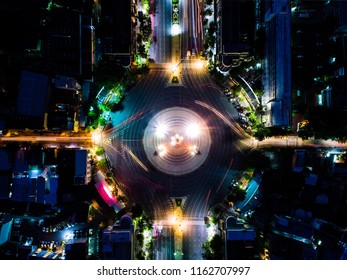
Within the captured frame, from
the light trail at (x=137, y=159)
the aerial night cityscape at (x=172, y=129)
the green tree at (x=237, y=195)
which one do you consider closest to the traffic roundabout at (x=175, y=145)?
the aerial night cityscape at (x=172, y=129)

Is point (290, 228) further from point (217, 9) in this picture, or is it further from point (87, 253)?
point (217, 9)

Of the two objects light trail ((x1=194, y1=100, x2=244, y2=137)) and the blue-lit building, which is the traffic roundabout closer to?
light trail ((x1=194, y1=100, x2=244, y2=137))

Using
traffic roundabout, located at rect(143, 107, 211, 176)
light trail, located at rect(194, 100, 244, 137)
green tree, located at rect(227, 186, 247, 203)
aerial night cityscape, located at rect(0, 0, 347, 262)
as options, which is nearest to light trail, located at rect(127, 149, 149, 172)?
aerial night cityscape, located at rect(0, 0, 347, 262)

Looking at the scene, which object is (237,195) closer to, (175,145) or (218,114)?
→ (175,145)

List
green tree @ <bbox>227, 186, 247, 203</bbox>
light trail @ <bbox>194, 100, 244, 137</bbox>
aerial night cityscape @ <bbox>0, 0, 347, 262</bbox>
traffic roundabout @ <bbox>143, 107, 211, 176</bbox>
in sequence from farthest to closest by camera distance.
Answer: light trail @ <bbox>194, 100, 244, 137</bbox> < traffic roundabout @ <bbox>143, 107, 211, 176</bbox> < green tree @ <bbox>227, 186, 247, 203</bbox> < aerial night cityscape @ <bbox>0, 0, 347, 262</bbox>
